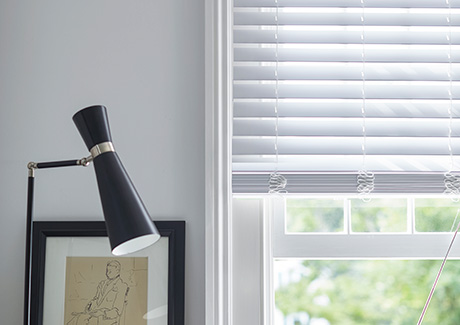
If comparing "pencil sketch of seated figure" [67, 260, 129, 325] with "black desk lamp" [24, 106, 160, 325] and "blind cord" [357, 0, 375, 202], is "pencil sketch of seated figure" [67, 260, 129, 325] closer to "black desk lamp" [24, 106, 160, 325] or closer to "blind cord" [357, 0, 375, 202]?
"black desk lamp" [24, 106, 160, 325]

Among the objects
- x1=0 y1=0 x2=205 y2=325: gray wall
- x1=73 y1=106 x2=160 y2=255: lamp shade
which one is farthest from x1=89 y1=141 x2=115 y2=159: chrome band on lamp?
x1=0 y1=0 x2=205 y2=325: gray wall

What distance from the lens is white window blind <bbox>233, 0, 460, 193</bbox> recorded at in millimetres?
1259

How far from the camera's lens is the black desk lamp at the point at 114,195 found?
82 cm

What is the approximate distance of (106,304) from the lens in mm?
1180

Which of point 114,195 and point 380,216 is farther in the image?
point 380,216

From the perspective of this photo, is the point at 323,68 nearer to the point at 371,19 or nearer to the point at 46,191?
the point at 371,19

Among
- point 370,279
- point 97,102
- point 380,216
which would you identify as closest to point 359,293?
point 370,279

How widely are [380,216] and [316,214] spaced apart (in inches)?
7.0

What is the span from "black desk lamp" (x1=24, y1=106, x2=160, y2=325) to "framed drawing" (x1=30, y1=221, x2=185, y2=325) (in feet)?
0.90

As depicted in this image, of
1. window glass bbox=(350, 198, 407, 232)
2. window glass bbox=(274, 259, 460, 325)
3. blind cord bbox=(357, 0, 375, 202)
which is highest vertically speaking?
blind cord bbox=(357, 0, 375, 202)

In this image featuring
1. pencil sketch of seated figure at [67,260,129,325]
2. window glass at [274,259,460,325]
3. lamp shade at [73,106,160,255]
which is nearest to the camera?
Answer: lamp shade at [73,106,160,255]

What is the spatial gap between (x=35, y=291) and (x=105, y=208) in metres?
0.47

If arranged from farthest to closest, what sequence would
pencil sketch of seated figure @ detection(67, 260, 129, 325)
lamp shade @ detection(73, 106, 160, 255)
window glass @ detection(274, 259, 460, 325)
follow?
window glass @ detection(274, 259, 460, 325) → pencil sketch of seated figure @ detection(67, 260, 129, 325) → lamp shade @ detection(73, 106, 160, 255)

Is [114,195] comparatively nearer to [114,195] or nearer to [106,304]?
[114,195]
